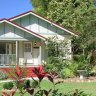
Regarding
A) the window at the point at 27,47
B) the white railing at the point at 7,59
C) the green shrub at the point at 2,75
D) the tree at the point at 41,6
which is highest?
the tree at the point at 41,6

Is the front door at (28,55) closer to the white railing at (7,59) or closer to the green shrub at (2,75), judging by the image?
the white railing at (7,59)

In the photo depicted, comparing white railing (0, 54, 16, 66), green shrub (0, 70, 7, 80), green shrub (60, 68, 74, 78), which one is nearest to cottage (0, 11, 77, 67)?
white railing (0, 54, 16, 66)

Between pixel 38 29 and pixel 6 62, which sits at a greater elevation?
pixel 38 29

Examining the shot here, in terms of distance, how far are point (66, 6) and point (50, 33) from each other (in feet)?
50.0

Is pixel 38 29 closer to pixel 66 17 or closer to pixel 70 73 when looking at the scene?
pixel 70 73

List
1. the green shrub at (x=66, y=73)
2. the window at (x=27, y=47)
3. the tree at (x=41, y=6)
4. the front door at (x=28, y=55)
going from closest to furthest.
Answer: the green shrub at (x=66, y=73)
the front door at (x=28, y=55)
the window at (x=27, y=47)
the tree at (x=41, y=6)

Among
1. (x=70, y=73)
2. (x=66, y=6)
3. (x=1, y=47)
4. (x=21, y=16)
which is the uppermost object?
(x=66, y=6)

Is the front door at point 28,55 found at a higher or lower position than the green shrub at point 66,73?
higher

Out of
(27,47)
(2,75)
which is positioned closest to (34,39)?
(27,47)

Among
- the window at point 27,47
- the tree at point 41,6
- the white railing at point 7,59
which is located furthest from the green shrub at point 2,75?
the tree at point 41,6

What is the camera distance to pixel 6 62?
1152 inches

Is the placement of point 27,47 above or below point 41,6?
below

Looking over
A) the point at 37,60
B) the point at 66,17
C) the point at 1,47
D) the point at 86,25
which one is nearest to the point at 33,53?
the point at 37,60

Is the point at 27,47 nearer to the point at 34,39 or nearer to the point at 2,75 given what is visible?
the point at 34,39
